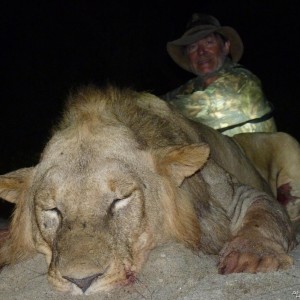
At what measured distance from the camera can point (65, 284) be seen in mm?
2795

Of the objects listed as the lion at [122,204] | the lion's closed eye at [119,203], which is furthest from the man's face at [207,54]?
the lion's closed eye at [119,203]

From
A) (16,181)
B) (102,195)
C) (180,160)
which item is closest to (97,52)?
(16,181)

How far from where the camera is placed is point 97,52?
2075 centimetres

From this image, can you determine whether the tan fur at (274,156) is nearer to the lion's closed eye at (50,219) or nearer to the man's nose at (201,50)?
the man's nose at (201,50)

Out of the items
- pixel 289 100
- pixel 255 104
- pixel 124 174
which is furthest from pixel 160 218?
pixel 289 100

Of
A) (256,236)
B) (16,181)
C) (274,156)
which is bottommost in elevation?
(274,156)

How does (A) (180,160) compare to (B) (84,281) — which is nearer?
(B) (84,281)

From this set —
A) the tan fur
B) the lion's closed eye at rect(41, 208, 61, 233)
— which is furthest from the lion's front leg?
the tan fur

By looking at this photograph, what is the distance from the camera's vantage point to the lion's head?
284cm

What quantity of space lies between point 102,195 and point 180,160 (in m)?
0.51

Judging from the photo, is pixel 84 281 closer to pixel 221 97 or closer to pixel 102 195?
pixel 102 195

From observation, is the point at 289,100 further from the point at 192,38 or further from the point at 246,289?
the point at 246,289

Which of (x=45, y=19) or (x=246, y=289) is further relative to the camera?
(x=45, y=19)

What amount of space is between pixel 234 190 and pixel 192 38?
3.32 m
